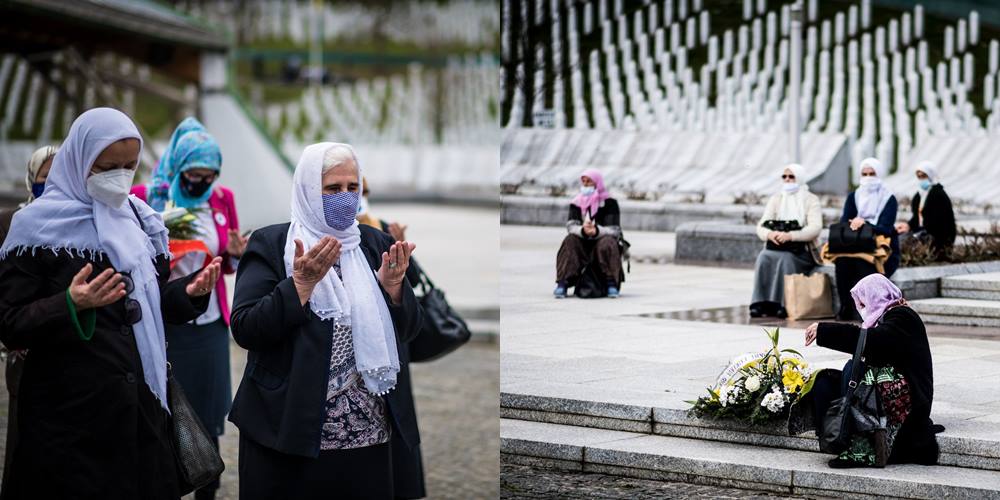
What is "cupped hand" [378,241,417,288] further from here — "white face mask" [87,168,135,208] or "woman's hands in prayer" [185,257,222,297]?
"white face mask" [87,168,135,208]

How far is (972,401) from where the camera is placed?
25.0ft

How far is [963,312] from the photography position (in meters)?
10.4

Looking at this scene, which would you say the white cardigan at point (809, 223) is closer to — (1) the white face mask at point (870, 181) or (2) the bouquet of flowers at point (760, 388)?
(1) the white face mask at point (870, 181)

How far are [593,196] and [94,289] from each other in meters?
7.30

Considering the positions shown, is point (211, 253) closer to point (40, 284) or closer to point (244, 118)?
point (40, 284)

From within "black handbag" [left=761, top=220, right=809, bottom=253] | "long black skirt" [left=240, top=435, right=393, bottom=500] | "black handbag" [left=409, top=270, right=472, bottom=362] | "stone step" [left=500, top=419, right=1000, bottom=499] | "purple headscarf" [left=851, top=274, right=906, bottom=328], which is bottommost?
"stone step" [left=500, top=419, right=1000, bottom=499]

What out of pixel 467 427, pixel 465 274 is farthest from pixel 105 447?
pixel 465 274

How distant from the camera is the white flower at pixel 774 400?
7047 mm

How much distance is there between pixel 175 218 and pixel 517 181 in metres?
2.78

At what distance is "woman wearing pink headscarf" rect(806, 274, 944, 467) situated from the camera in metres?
6.53

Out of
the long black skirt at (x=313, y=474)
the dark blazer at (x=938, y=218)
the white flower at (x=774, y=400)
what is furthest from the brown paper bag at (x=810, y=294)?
the long black skirt at (x=313, y=474)

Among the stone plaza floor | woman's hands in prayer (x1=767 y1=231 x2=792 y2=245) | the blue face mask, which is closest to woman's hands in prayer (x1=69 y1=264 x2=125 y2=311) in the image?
the blue face mask

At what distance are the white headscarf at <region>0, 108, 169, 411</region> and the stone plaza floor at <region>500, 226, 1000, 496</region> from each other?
10.1ft

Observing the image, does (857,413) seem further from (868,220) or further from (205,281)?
(868,220)
